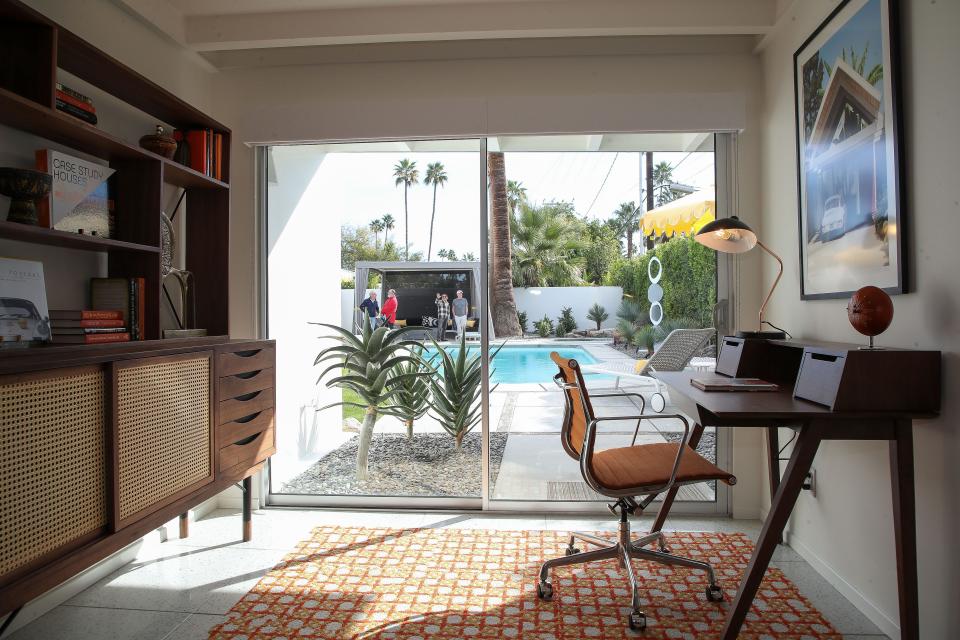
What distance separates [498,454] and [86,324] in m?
2.24

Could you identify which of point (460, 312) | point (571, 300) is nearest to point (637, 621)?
point (571, 300)

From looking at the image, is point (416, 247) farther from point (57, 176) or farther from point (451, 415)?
point (57, 176)

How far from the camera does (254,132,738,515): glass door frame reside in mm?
3299

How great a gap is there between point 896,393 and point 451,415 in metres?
2.29

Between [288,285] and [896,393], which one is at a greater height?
[288,285]

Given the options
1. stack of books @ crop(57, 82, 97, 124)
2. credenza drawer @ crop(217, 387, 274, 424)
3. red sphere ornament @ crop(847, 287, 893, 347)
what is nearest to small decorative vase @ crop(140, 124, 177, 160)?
stack of books @ crop(57, 82, 97, 124)

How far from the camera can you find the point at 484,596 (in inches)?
92.2

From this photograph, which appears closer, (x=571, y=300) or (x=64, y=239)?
(x=64, y=239)

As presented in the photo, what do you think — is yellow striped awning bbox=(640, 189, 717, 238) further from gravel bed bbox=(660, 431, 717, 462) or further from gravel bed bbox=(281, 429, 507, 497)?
gravel bed bbox=(281, 429, 507, 497)

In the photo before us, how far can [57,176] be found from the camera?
2055mm

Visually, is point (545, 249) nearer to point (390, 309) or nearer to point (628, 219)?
point (628, 219)

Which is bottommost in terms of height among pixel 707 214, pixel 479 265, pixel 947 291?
pixel 947 291

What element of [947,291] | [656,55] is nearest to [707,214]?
[656,55]

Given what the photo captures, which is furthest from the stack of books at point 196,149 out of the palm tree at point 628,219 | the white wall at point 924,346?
the white wall at point 924,346
